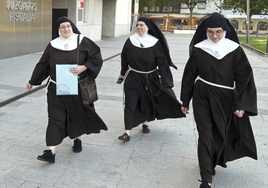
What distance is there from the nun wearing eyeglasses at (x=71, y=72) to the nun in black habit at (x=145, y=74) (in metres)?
0.79

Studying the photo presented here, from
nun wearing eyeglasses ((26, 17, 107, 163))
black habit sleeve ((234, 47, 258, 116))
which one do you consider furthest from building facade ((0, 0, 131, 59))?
black habit sleeve ((234, 47, 258, 116))

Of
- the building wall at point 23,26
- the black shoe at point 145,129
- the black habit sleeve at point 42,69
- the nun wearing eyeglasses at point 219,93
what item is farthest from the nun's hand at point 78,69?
the building wall at point 23,26

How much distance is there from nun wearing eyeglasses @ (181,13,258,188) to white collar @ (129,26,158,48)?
1.17 metres

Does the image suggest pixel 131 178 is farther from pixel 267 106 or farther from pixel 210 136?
pixel 267 106

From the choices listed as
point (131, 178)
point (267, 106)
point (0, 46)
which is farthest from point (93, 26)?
point (131, 178)

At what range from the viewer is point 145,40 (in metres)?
4.77

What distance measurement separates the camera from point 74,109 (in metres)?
4.06

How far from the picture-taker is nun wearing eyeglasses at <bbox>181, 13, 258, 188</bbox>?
332 centimetres

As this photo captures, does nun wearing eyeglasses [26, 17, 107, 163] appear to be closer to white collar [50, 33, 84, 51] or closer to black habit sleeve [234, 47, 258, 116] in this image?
white collar [50, 33, 84, 51]

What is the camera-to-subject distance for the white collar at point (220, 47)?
3316 mm

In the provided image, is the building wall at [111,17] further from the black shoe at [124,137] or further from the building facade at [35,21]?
the black shoe at [124,137]

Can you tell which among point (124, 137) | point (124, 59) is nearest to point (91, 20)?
point (124, 59)

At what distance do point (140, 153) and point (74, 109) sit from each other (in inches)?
42.5

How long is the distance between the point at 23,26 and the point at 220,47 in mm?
12001
